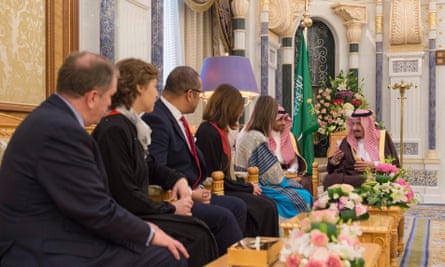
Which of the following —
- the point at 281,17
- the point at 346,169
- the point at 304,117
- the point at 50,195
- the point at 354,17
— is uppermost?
the point at 354,17

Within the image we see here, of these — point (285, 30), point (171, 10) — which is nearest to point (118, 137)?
point (171, 10)

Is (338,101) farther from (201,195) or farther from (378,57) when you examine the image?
(201,195)

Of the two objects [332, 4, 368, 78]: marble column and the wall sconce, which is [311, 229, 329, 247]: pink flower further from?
[332, 4, 368, 78]: marble column

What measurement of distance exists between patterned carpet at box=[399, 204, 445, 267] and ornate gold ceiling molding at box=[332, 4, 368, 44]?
3.26 metres

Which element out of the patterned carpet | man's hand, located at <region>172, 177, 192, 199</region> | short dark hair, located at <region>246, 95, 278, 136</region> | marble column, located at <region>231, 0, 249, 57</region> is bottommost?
the patterned carpet

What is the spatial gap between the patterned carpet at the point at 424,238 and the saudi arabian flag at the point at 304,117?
1.32 metres

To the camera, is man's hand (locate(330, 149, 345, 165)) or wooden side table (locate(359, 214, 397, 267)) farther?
man's hand (locate(330, 149, 345, 165))

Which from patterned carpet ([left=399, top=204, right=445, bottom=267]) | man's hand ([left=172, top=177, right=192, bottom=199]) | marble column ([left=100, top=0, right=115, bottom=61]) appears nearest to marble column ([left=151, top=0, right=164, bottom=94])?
marble column ([left=100, top=0, right=115, bottom=61])

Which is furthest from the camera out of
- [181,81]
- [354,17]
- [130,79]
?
[354,17]

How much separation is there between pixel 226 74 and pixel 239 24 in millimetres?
2266

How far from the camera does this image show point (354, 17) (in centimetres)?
966

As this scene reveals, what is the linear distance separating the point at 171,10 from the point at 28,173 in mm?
4293

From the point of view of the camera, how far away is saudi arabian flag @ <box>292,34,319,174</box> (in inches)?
244

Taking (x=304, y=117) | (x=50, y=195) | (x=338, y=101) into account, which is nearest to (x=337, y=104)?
(x=338, y=101)
